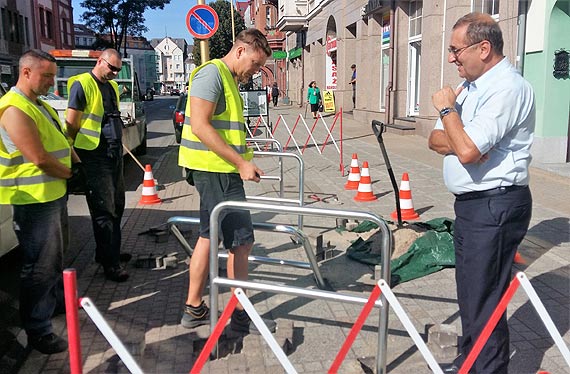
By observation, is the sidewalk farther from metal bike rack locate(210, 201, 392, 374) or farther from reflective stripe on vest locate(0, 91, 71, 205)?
reflective stripe on vest locate(0, 91, 71, 205)

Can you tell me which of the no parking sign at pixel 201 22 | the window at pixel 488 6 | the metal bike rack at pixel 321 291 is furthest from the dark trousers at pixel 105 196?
the window at pixel 488 6

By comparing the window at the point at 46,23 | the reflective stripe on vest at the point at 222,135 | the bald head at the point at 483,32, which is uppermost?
the window at the point at 46,23

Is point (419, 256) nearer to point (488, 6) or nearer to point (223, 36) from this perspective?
point (488, 6)

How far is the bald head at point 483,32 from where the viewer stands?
2635 mm

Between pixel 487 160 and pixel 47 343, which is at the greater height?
pixel 487 160

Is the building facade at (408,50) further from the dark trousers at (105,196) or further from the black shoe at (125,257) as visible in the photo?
the black shoe at (125,257)

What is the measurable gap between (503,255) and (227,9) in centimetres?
6488

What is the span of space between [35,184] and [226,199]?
119 centimetres

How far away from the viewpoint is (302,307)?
4.19 meters

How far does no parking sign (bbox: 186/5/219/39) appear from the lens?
10695 millimetres

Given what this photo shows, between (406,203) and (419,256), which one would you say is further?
(406,203)

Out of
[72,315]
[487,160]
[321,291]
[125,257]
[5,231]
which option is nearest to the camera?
[72,315]

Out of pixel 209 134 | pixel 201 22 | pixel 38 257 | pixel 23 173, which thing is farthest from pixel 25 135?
pixel 201 22

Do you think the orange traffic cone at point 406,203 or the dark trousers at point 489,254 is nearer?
the dark trousers at point 489,254
